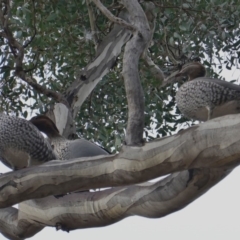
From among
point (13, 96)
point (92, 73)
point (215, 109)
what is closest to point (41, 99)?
point (13, 96)

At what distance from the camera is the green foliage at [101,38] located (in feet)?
19.6

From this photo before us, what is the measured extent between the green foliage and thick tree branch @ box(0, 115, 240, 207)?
2.51 meters

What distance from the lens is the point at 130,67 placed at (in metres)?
3.69

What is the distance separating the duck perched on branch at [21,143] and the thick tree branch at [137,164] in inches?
35.9

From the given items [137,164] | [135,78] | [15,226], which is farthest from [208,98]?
[137,164]

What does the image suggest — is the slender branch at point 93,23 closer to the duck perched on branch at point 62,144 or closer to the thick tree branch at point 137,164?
the duck perched on branch at point 62,144

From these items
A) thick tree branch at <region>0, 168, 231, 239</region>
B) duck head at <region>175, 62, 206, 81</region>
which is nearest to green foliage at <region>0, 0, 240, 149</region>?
duck head at <region>175, 62, 206, 81</region>

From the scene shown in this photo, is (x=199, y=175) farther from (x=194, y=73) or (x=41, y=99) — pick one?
(x=41, y=99)

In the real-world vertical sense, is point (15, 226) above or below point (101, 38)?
below

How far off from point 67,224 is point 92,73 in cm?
196

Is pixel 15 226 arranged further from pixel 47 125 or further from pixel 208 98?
pixel 208 98

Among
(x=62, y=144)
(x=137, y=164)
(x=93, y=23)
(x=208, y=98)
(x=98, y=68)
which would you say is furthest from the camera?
(x=93, y=23)

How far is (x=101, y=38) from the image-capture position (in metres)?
6.04

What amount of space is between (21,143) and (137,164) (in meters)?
1.51
